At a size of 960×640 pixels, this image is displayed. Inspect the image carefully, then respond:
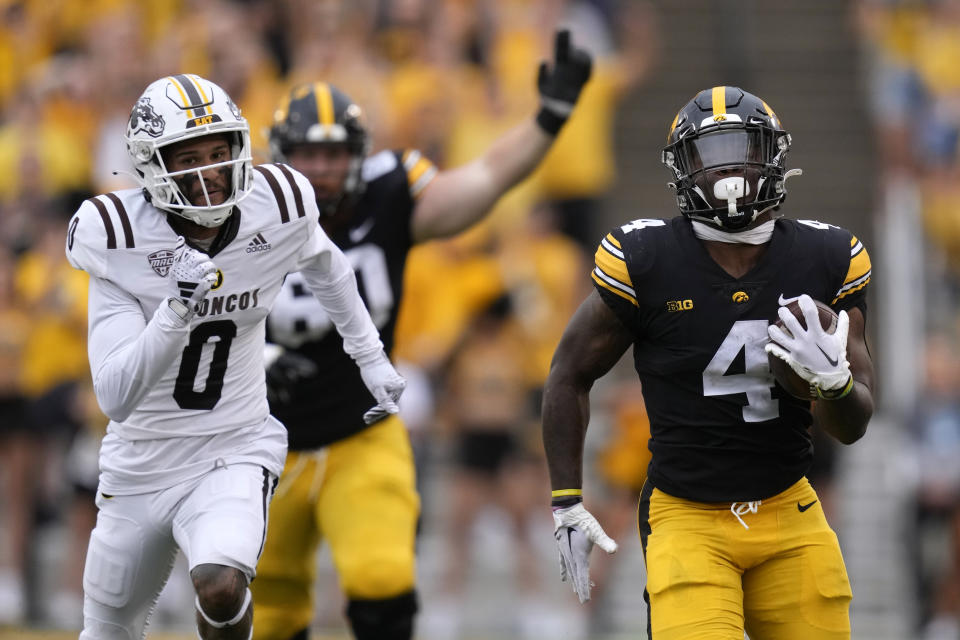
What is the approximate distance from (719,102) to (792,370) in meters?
0.80

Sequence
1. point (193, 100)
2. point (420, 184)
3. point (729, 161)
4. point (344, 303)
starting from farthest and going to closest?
point (420, 184)
point (344, 303)
point (193, 100)
point (729, 161)

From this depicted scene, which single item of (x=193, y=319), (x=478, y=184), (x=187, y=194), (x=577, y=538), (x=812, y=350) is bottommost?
(x=577, y=538)

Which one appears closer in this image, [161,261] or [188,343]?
[161,261]

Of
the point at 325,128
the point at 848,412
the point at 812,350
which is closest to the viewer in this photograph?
the point at 812,350

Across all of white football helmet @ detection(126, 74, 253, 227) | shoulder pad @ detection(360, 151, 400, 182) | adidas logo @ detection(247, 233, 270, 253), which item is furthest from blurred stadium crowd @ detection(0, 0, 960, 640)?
white football helmet @ detection(126, 74, 253, 227)

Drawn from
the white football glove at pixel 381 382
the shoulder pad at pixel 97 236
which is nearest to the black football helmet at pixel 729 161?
the white football glove at pixel 381 382

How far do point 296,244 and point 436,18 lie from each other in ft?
17.0

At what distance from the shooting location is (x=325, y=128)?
5.40 metres

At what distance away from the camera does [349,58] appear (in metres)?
8.84

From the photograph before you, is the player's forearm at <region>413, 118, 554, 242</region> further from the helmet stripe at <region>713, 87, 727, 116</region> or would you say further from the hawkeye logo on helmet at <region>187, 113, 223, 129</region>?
the helmet stripe at <region>713, 87, 727, 116</region>

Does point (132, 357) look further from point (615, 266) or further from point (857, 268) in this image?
point (857, 268)

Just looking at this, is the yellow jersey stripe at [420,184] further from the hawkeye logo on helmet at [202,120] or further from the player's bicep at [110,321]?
the player's bicep at [110,321]

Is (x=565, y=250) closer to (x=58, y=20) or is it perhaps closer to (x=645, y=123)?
(x=645, y=123)

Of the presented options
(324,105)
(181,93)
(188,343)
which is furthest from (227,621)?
(324,105)
